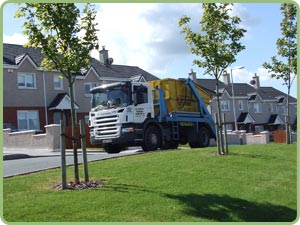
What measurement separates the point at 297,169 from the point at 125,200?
19.0ft

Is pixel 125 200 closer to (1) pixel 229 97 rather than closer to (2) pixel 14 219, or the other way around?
(2) pixel 14 219

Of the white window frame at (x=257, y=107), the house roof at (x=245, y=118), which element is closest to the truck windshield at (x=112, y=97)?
the house roof at (x=245, y=118)

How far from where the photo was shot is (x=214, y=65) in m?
15.1

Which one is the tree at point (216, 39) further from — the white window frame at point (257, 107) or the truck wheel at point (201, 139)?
the white window frame at point (257, 107)

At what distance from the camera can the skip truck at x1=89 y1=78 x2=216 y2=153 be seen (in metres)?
16.9

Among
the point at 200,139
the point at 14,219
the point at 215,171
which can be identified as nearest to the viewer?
the point at 14,219

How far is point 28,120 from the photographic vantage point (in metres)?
34.2

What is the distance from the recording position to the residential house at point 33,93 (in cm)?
3325

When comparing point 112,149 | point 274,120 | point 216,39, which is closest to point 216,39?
point 216,39

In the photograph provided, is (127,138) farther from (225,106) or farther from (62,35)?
(225,106)

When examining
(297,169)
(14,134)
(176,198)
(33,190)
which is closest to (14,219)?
(33,190)

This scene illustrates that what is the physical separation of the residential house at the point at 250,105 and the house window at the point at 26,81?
83.1 ft

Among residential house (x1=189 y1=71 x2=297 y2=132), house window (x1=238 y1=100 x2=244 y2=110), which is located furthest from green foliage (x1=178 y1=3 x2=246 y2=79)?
house window (x1=238 y1=100 x2=244 y2=110)

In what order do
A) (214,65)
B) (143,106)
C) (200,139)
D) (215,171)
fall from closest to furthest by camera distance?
(215,171) < (214,65) < (143,106) < (200,139)
